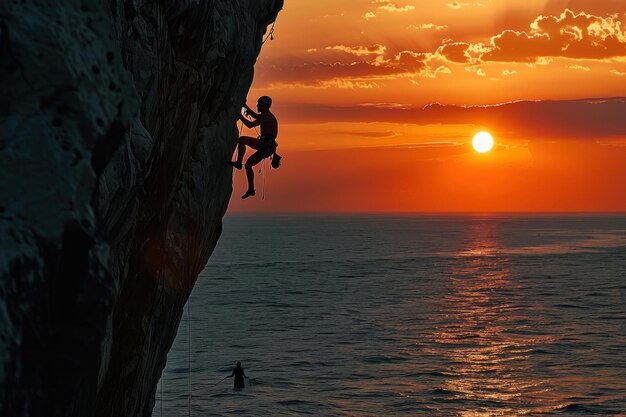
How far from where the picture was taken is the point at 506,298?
99.6 m

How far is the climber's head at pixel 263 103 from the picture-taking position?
1722cm

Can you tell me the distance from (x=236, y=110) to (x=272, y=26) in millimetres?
4046

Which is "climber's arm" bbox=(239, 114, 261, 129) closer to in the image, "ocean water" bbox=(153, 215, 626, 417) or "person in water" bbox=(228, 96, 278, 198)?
"person in water" bbox=(228, 96, 278, 198)

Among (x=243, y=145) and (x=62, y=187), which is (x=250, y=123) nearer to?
(x=243, y=145)

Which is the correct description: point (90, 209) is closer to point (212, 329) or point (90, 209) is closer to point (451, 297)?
point (212, 329)

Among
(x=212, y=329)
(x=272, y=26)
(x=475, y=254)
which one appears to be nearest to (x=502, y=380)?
(x=212, y=329)

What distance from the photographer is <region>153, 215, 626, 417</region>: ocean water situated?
47000 millimetres

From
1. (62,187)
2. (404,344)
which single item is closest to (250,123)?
(62,187)

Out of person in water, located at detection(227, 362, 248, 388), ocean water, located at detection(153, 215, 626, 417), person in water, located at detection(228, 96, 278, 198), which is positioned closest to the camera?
person in water, located at detection(228, 96, 278, 198)

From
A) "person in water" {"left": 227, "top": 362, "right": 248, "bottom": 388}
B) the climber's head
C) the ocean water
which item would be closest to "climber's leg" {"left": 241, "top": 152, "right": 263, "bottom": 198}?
the climber's head

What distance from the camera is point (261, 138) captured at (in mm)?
17406

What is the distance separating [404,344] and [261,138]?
51485 millimetres

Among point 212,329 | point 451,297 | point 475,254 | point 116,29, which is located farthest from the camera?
point 475,254

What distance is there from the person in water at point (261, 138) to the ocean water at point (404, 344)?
93.1ft
